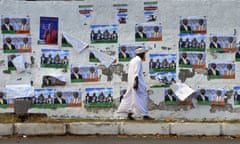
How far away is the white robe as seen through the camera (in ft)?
37.1

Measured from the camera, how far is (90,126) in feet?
34.3

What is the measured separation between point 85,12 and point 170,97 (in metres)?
2.69

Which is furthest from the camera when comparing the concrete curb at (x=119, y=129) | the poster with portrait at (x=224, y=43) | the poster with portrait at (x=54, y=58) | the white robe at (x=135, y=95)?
the poster with portrait at (x=54, y=58)

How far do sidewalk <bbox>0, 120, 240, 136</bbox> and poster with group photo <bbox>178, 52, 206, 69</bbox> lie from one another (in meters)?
1.84

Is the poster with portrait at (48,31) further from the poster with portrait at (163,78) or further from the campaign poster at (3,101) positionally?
the poster with portrait at (163,78)

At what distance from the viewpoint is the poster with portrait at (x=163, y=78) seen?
1196 centimetres

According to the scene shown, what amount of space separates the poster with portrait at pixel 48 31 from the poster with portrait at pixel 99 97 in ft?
4.47

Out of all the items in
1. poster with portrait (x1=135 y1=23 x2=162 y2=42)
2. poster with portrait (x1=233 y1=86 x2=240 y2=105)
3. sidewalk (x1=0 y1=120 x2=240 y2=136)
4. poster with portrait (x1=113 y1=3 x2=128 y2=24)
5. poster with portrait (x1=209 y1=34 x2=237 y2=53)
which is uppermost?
poster with portrait (x1=113 y1=3 x2=128 y2=24)

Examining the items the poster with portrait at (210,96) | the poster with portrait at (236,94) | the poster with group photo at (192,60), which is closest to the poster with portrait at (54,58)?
the poster with group photo at (192,60)

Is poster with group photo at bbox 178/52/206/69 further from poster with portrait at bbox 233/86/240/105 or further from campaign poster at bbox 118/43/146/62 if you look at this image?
campaign poster at bbox 118/43/146/62

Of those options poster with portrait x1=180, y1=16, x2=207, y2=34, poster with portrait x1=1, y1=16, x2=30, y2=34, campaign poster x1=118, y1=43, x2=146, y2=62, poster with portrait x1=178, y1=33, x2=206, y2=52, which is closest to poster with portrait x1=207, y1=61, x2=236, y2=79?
poster with portrait x1=178, y1=33, x2=206, y2=52

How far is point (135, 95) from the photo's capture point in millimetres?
11375

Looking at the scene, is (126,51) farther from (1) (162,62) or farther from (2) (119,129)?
(2) (119,129)

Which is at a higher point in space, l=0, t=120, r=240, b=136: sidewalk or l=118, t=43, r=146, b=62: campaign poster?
l=118, t=43, r=146, b=62: campaign poster
